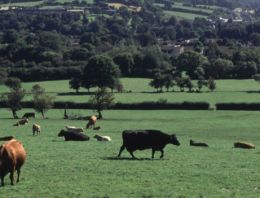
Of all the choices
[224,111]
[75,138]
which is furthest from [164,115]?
[75,138]

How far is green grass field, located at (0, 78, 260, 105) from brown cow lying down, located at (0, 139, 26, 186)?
68.7m

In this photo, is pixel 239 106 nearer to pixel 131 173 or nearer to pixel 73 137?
pixel 73 137

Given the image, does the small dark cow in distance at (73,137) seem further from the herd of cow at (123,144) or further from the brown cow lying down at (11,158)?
the brown cow lying down at (11,158)

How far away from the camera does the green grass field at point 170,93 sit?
9094 centimetres

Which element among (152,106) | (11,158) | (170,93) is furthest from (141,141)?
(170,93)

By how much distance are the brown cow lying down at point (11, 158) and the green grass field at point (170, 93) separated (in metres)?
68.7

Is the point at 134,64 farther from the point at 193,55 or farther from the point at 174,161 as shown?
the point at 174,161

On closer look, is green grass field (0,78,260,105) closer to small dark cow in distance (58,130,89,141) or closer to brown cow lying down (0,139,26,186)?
small dark cow in distance (58,130,89,141)

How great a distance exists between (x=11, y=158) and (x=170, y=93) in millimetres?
80508

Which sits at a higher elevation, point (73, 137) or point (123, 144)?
point (123, 144)

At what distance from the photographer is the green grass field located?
90938mm

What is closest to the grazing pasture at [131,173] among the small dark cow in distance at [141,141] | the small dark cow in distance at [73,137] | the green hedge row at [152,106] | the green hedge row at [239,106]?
the small dark cow in distance at [141,141]

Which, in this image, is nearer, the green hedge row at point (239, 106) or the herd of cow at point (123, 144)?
the herd of cow at point (123, 144)

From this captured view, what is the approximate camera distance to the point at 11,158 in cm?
2031
